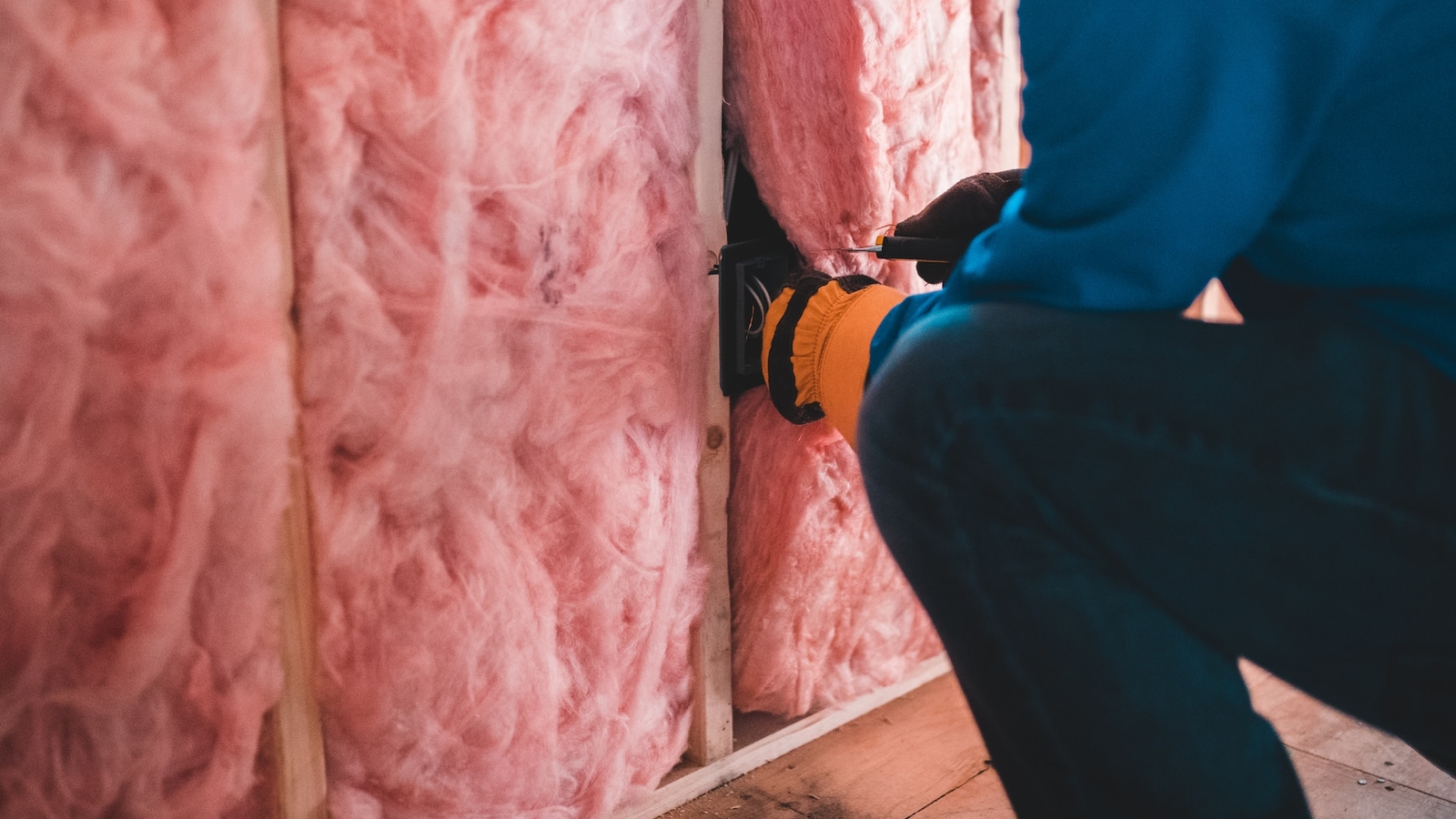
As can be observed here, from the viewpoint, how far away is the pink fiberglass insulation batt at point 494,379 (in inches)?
29.3

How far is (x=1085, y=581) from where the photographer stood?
58 cm

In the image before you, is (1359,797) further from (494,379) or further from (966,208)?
(494,379)

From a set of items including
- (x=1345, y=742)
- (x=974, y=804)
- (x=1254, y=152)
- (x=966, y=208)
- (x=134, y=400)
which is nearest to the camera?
(x=1254, y=152)

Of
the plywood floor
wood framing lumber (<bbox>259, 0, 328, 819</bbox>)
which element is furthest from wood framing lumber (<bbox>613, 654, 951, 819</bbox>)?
wood framing lumber (<bbox>259, 0, 328, 819</bbox>)

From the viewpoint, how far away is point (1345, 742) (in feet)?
3.83

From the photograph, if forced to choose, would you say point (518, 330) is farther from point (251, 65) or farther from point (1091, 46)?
point (1091, 46)

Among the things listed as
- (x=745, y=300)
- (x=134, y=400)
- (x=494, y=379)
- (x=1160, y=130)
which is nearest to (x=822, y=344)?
(x=745, y=300)

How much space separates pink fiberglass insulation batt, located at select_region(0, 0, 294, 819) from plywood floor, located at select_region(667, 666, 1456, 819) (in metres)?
0.52

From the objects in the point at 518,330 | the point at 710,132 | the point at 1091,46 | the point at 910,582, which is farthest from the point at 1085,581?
the point at 710,132

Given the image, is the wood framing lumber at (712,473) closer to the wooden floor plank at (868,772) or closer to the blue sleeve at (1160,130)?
the wooden floor plank at (868,772)

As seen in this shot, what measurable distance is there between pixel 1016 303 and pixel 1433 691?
0.31m

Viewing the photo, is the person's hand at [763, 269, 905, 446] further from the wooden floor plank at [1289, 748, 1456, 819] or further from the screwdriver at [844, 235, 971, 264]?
the wooden floor plank at [1289, 748, 1456, 819]

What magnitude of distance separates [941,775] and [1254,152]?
2.53 ft

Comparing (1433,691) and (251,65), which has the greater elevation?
(251,65)
